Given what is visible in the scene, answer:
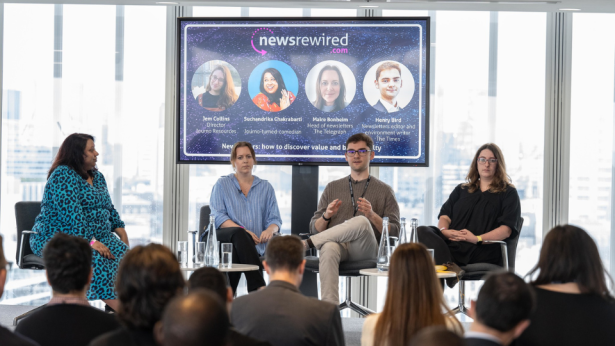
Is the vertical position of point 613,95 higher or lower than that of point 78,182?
higher

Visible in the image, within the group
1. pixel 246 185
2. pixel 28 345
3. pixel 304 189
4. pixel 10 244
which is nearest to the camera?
pixel 28 345

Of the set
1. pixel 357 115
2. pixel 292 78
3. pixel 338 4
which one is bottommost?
pixel 357 115

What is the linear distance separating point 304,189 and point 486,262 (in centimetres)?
170

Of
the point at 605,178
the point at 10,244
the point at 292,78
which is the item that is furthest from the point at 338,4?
the point at 10,244

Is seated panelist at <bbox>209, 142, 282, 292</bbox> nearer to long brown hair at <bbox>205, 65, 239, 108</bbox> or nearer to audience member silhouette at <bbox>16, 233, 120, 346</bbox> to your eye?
long brown hair at <bbox>205, 65, 239, 108</bbox>

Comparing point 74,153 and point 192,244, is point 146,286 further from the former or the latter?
point 74,153

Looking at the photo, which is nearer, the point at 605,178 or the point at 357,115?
the point at 357,115

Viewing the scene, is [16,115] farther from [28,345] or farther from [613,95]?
[613,95]

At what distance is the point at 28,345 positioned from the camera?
5.10 feet

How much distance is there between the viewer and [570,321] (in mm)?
2057

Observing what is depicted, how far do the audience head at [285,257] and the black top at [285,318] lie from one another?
0.12 metres

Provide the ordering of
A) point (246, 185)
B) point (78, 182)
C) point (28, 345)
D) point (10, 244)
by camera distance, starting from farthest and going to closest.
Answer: point (10, 244), point (246, 185), point (78, 182), point (28, 345)

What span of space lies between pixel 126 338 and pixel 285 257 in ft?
2.73

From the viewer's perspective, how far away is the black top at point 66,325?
1791 millimetres
